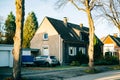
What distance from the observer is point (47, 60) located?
46.0m

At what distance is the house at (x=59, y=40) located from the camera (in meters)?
51.4

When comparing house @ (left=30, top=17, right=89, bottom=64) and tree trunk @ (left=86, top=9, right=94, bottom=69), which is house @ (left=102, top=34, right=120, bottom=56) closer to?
house @ (left=30, top=17, right=89, bottom=64)

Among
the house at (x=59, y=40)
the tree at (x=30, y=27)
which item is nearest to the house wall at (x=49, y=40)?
the house at (x=59, y=40)

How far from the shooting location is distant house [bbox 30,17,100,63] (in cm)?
5141

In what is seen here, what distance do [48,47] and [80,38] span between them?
24.1 ft

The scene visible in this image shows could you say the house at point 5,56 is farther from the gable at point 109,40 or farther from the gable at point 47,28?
the gable at point 109,40

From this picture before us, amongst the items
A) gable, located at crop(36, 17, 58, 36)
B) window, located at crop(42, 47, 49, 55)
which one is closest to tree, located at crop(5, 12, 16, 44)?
gable, located at crop(36, 17, 58, 36)

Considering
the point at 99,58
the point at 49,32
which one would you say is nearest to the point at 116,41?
the point at 99,58

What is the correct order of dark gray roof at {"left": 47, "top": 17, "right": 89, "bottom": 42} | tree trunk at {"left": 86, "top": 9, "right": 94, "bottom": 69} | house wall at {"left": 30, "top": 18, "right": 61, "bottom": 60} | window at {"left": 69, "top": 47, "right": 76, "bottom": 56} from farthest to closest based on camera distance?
window at {"left": 69, "top": 47, "right": 76, "bottom": 56} → dark gray roof at {"left": 47, "top": 17, "right": 89, "bottom": 42} → house wall at {"left": 30, "top": 18, "right": 61, "bottom": 60} → tree trunk at {"left": 86, "top": 9, "right": 94, "bottom": 69}

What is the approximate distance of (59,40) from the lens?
51.2 meters

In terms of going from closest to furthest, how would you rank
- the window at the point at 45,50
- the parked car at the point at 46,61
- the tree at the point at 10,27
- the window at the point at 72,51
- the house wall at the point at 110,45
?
the parked car at the point at 46,61 → the window at the point at 45,50 → the window at the point at 72,51 → the tree at the point at 10,27 → the house wall at the point at 110,45

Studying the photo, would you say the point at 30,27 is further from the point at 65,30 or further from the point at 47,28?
the point at 47,28

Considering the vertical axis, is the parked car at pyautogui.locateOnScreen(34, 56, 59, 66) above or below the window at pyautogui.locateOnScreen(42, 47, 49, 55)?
below

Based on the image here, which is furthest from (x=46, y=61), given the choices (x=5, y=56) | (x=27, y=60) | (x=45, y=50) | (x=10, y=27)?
(x=10, y=27)
